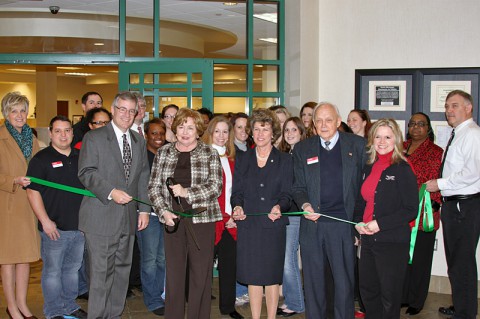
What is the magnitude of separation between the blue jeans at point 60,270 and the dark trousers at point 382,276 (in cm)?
234

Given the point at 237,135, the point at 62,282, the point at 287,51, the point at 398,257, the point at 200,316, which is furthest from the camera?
the point at 287,51

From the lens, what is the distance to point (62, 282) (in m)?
4.87

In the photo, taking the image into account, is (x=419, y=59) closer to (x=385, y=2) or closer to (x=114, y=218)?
(x=385, y=2)

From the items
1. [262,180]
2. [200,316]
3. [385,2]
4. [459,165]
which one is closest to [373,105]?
[385,2]

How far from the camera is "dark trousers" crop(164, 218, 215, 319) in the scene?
14.2 feet

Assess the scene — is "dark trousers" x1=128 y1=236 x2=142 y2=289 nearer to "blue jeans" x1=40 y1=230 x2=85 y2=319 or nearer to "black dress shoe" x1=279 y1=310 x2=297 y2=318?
"blue jeans" x1=40 y1=230 x2=85 y2=319

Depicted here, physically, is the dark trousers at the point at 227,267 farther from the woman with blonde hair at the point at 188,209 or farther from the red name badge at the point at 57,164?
the red name badge at the point at 57,164

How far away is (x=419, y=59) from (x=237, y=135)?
7.84 feet

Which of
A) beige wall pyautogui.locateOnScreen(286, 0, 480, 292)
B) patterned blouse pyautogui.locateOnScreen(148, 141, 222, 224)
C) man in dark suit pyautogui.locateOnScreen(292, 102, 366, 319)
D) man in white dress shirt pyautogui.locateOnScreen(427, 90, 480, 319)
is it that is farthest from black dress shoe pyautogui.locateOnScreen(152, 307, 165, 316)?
beige wall pyautogui.locateOnScreen(286, 0, 480, 292)

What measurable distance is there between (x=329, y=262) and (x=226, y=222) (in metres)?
1.07

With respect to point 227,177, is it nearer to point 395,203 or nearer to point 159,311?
point 159,311

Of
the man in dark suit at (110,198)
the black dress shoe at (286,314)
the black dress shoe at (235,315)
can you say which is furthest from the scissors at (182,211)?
the black dress shoe at (286,314)

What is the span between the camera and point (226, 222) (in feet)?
16.4

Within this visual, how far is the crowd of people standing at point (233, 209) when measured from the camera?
166 inches
